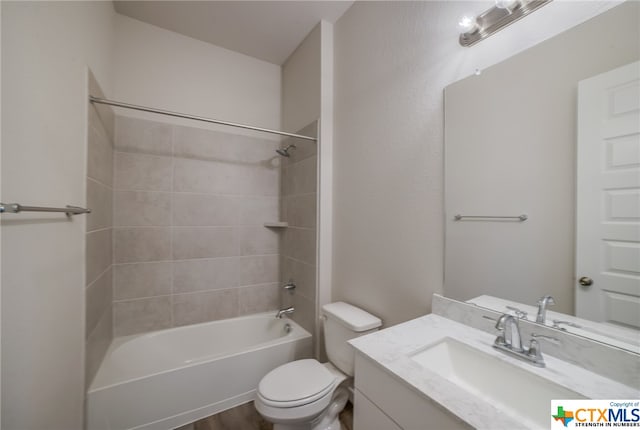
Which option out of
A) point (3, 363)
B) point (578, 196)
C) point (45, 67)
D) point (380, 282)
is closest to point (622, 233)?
point (578, 196)

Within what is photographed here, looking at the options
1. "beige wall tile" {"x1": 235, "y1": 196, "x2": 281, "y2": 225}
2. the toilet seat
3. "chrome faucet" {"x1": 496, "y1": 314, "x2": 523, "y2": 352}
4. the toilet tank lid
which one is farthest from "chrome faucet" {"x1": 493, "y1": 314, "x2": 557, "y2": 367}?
"beige wall tile" {"x1": 235, "y1": 196, "x2": 281, "y2": 225}

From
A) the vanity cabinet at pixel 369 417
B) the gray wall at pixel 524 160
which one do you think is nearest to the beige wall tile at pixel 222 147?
the gray wall at pixel 524 160

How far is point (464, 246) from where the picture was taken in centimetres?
108

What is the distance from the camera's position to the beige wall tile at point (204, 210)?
204cm

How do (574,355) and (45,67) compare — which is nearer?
(574,355)

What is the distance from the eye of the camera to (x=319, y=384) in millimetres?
1309

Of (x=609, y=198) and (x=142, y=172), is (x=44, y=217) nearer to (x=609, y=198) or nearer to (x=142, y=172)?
(x=142, y=172)

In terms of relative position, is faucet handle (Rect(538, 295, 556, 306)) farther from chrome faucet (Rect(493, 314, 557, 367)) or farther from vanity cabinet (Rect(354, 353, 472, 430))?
vanity cabinet (Rect(354, 353, 472, 430))

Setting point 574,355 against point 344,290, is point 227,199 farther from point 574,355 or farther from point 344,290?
point 574,355

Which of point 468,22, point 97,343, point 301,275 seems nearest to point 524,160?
point 468,22

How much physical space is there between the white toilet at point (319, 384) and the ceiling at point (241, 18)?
2.09m

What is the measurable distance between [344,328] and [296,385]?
0.39m

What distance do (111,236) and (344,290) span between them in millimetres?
1748

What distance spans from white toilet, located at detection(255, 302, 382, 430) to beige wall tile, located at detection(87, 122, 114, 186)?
4.85ft
